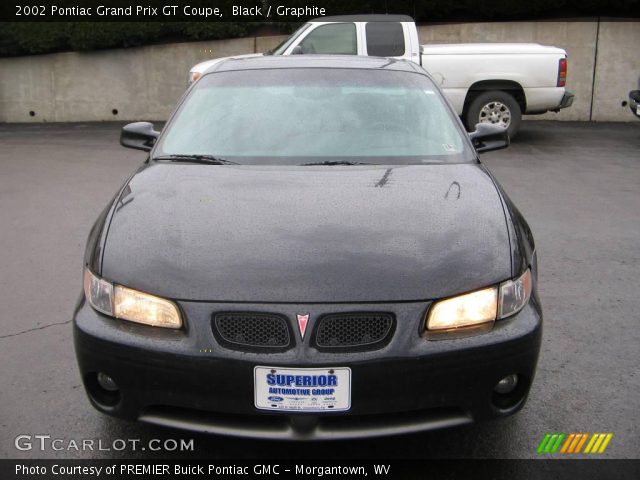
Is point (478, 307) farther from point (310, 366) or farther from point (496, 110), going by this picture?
point (496, 110)

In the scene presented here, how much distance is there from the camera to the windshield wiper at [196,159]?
3742mm

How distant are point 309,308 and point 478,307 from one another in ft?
2.06

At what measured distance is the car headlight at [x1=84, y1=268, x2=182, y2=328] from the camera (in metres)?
2.69

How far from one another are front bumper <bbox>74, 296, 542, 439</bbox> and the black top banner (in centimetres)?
1289

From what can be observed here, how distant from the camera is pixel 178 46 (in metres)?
14.9

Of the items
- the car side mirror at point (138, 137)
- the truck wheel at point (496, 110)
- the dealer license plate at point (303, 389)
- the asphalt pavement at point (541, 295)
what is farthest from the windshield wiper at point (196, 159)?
the truck wheel at point (496, 110)

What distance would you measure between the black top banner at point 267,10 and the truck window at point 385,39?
134 inches

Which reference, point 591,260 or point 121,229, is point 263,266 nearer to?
point 121,229

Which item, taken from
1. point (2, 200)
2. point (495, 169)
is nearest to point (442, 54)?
point (495, 169)

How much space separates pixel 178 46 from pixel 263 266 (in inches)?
514

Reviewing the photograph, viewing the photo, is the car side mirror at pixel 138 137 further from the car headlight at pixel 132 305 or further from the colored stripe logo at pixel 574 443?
the colored stripe logo at pixel 574 443

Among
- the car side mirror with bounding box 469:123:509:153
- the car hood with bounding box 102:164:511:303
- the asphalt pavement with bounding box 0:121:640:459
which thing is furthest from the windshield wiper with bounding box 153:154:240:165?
the car side mirror with bounding box 469:123:509:153

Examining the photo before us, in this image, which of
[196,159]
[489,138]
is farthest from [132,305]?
[489,138]

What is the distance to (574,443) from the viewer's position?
3.19 metres
